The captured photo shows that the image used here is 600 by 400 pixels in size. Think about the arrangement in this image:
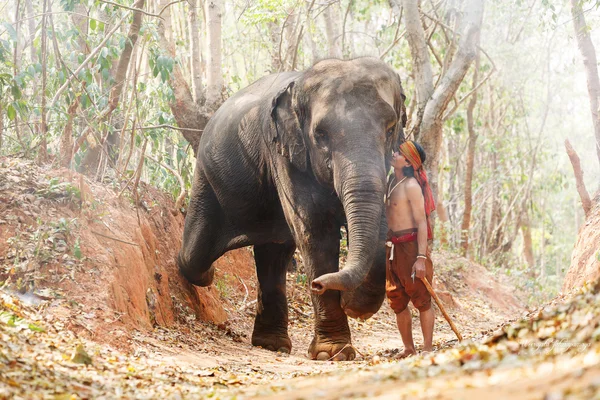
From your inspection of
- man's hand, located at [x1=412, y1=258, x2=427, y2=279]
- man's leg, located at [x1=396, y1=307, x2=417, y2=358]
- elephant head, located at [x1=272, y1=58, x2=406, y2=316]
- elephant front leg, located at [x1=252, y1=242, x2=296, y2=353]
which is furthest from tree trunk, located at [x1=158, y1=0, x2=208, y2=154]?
man's hand, located at [x1=412, y1=258, x2=427, y2=279]

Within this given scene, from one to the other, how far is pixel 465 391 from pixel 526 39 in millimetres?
25153

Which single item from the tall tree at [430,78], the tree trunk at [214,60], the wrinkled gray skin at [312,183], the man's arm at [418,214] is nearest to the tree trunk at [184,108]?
the tree trunk at [214,60]

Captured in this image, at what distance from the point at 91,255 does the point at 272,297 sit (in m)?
2.27

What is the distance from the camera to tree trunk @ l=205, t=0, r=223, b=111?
10680 mm

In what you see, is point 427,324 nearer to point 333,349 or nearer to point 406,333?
point 406,333

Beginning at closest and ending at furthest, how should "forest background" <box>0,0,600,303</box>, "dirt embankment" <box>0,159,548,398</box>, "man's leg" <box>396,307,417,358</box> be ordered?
"dirt embankment" <box>0,159,548,398</box> < "man's leg" <box>396,307,417,358</box> < "forest background" <box>0,0,600,303</box>

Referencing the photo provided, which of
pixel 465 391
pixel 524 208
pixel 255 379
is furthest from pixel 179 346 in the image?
pixel 524 208

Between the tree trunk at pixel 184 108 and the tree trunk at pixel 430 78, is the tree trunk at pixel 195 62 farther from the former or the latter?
the tree trunk at pixel 430 78

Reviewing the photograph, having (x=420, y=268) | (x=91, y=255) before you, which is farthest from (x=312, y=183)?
(x=91, y=255)

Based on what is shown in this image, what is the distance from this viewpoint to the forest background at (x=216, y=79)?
881cm

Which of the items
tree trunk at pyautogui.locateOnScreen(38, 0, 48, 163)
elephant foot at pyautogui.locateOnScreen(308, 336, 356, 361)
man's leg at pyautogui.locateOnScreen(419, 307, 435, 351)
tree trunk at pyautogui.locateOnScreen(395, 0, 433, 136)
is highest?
tree trunk at pyautogui.locateOnScreen(395, 0, 433, 136)

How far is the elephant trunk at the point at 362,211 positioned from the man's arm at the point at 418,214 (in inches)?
13.8

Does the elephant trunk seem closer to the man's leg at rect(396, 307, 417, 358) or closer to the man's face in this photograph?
the man's face

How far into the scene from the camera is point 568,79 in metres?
30.6
